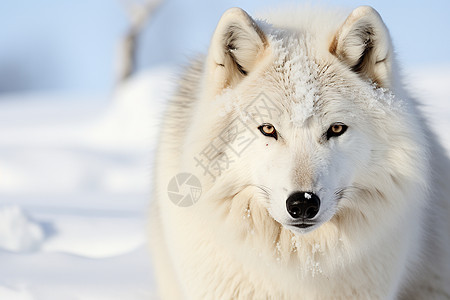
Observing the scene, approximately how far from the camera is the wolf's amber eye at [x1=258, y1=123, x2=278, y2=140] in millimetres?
2365

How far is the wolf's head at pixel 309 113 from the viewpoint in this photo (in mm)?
2320

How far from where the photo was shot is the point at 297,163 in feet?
7.40

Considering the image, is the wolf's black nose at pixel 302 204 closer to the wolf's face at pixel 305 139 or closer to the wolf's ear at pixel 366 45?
the wolf's face at pixel 305 139

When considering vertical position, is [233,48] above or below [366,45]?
below

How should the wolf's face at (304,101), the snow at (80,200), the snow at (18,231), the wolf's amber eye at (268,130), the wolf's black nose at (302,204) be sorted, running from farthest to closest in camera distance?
the snow at (18,231) → the snow at (80,200) → the wolf's amber eye at (268,130) → the wolf's face at (304,101) → the wolf's black nose at (302,204)

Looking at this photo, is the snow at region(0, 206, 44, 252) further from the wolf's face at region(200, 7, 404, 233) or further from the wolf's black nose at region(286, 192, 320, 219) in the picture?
the wolf's black nose at region(286, 192, 320, 219)

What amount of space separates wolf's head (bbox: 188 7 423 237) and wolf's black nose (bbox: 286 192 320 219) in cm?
4

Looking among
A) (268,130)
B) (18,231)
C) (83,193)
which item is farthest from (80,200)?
(268,130)

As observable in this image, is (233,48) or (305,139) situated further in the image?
(233,48)

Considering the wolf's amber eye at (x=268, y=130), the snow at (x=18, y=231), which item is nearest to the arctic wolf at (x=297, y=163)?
the wolf's amber eye at (x=268, y=130)

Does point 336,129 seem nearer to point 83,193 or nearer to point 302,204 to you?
point 302,204

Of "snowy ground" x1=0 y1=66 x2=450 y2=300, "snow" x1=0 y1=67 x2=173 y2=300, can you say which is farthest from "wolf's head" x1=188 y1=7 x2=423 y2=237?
"snow" x1=0 y1=67 x2=173 y2=300

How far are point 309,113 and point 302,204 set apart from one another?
15.9 inches

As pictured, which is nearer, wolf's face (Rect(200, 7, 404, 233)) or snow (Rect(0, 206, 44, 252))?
wolf's face (Rect(200, 7, 404, 233))
